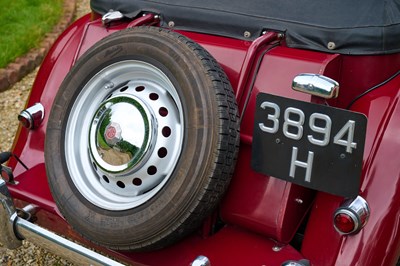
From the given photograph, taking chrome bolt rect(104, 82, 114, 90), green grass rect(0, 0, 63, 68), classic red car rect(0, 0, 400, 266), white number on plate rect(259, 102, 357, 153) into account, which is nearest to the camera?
white number on plate rect(259, 102, 357, 153)

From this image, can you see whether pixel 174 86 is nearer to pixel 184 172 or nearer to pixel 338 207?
pixel 184 172

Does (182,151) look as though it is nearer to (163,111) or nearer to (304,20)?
(163,111)

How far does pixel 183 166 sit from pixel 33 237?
0.73 m

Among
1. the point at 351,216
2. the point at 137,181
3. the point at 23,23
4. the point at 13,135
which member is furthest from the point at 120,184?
the point at 23,23

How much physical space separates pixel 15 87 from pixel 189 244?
3.16 meters

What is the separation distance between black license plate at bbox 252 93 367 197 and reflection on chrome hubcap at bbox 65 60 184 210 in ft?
1.10

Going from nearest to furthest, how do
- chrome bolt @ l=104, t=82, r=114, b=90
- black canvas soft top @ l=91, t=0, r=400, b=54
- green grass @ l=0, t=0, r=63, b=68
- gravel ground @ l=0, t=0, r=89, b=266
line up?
black canvas soft top @ l=91, t=0, r=400, b=54
chrome bolt @ l=104, t=82, r=114, b=90
gravel ground @ l=0, t=0, r=89, b=266
green grass @ l=0, t=0, r=63, b=68

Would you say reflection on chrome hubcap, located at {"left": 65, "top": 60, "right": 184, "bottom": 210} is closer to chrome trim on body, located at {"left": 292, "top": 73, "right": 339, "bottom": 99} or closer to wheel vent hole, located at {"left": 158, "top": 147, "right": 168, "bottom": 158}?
wheel vent hole, located at {"left": 158, "top": 147, "right": 168, "bottom": 158}

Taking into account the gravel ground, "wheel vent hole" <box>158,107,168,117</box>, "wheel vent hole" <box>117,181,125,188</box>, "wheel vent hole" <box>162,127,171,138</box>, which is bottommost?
the gravel ground

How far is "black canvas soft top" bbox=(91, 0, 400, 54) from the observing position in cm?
210

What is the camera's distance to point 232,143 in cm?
200

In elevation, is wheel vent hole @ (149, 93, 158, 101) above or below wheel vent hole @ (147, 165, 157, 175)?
above

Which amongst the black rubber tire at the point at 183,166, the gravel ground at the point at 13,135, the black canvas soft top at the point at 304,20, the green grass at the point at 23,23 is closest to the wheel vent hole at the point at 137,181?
A: the black rubber tire at the point at 183,166

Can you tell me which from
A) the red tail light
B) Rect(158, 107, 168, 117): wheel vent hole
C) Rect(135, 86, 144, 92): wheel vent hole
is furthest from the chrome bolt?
the red tail light
